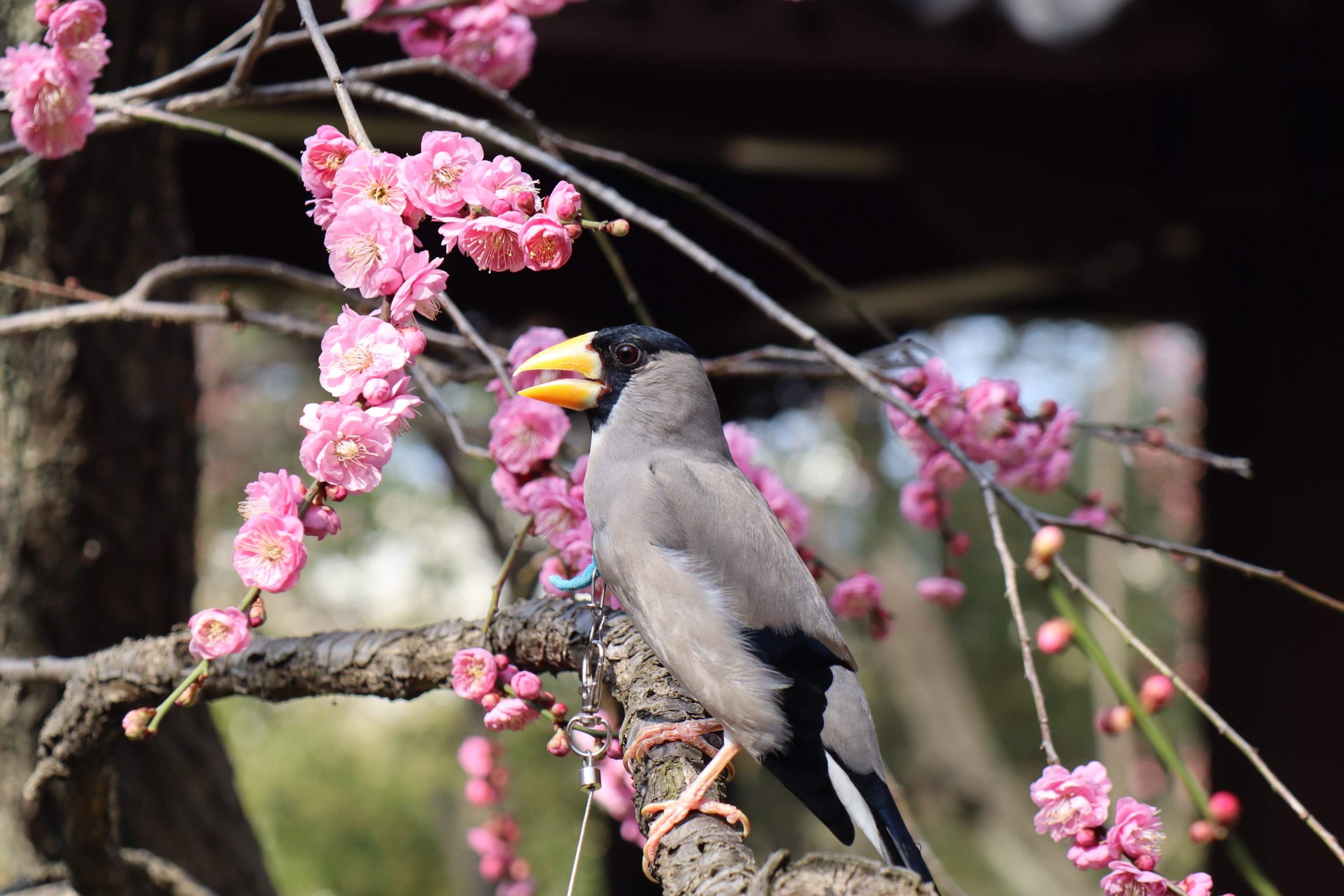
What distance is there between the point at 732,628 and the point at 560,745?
0.76ft

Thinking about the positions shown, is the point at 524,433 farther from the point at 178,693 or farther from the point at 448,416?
the point at 178,693

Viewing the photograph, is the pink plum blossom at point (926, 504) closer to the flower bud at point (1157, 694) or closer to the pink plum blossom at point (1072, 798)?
the flower bud at point (1157, 694)

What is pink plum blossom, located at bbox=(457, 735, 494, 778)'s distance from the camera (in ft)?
6.09

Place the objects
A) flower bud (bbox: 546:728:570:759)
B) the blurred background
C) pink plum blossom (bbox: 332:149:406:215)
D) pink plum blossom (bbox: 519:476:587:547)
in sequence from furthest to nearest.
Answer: the blurred background
pink plum blossom (bbox: 519:476:587:547)
flower bud (bbox: 546:728:570:759)
pink plum blossom (bbox: 332:149:406:215)

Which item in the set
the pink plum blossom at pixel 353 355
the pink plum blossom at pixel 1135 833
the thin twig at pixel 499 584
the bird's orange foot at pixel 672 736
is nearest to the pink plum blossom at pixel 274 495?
the pink plum blossom at pixel 353 355

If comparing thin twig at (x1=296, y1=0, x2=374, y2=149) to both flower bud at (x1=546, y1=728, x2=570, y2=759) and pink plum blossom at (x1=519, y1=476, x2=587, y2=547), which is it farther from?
flower bud at (x1=546, y1=728, x2=570, y2=759)

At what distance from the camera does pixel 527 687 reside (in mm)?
1193

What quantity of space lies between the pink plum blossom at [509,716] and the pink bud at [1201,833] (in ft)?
2.34

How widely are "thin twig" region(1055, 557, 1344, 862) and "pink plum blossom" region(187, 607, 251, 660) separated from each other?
763 millimetres

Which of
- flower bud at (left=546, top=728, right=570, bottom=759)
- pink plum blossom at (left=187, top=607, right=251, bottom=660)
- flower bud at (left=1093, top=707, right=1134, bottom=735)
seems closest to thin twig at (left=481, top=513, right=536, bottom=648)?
flower bud at (left=546, top=728, right=570, bottom=759)

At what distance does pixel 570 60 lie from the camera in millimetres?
2670

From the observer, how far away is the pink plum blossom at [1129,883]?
3.30 feet

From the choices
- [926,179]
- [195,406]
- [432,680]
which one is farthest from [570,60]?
[432,680]

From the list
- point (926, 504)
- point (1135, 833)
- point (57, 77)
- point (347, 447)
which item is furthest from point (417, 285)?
point (926, 504)
